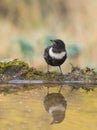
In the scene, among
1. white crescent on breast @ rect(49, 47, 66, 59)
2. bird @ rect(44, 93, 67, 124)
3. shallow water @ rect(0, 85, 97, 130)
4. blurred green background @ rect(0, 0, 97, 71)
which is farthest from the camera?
blurred green background @ rect(0, 0, 97, 71)

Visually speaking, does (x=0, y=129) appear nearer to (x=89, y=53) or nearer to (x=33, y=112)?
(x=33, y=112)

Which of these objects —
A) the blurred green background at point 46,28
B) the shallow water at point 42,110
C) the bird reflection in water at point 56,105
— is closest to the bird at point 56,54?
the shallow water at point 42,110

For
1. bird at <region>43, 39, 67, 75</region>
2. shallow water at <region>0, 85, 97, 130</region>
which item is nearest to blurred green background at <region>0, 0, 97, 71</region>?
bird at <region>43, 39, 67, 75</region>

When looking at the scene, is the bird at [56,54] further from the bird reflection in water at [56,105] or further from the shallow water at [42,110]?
the bird reflection in water at [56,105]

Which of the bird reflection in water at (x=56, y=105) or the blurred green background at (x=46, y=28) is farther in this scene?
the blurred green background at (x=46, y=28)

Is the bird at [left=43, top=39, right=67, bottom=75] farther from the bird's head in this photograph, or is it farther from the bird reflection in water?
the bird reflection in water

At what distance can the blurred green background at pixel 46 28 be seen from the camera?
354 inches

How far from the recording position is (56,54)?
8.26m

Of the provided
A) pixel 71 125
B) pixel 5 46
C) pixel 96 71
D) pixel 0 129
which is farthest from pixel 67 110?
pixel 5 46

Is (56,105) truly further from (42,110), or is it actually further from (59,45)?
(59,45)

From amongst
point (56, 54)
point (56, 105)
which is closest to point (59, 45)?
point (56, 54)

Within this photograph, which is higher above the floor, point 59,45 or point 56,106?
point 59,45

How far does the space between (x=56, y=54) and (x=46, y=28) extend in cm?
148

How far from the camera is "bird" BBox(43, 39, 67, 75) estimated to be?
8.22m
